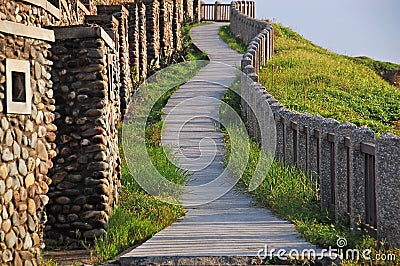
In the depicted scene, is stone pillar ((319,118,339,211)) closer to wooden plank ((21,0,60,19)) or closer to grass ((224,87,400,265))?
grass ((224,87,400,265))

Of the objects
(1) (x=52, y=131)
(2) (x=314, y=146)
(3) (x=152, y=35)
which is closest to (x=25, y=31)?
(1) (x=52, y=131)

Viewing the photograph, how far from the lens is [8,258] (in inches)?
341

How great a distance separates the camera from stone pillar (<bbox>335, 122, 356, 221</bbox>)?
10.9 meters

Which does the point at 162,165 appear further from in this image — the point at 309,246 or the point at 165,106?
the point at 165,106

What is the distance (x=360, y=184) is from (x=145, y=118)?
1183 centimetres

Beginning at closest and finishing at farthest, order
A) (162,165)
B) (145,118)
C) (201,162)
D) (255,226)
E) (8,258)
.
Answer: (8,258)
(255,226)
(162,165)
(201,162)
(145,118)

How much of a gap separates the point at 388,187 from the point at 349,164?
1.23 meters

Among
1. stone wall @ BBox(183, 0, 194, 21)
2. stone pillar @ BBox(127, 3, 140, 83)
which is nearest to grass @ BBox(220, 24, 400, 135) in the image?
stone pillar @ BBox(127, 3, 140, 83)

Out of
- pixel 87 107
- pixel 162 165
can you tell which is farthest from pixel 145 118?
pixel 87 107

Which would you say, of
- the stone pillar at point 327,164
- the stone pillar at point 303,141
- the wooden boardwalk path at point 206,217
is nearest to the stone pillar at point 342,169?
the stone pillar at point 327,164

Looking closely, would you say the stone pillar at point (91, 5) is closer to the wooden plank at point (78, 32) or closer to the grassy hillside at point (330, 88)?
the grassy hillside at point (330, 88)

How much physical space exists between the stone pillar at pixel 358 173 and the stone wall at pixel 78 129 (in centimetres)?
352

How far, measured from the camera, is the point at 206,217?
39.5 ft

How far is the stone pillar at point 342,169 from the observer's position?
10.9 metres
